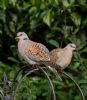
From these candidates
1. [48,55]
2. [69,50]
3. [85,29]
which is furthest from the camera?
[85,29]

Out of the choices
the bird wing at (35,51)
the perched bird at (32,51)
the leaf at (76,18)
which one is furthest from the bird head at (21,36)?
the leaf at (76,18)

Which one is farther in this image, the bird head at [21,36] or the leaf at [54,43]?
the leaf at [54,43]

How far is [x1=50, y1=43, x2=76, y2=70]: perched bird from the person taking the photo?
5469 millimetres

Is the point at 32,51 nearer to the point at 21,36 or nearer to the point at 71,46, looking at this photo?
the point at 21,36

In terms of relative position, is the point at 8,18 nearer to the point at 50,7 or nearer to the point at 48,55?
the point at 50,7

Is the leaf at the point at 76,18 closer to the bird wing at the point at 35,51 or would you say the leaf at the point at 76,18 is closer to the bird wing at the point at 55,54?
the bird wing at the point at 55,54

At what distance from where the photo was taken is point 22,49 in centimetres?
528

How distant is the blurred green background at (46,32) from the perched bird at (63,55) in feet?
0.48

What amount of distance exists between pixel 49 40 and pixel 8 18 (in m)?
0.39

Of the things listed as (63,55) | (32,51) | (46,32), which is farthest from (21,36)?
(46,32)

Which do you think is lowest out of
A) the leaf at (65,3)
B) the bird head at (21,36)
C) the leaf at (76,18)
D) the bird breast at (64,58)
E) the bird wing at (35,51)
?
the bird breast at (64,58)

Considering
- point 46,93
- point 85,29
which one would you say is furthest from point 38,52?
point 85,29

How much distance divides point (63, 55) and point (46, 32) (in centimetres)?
41

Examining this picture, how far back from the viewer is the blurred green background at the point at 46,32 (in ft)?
18.2
